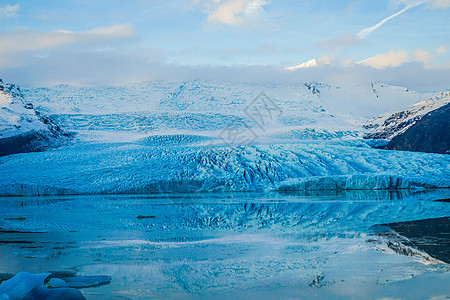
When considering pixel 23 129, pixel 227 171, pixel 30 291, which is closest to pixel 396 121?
pixel 227 171

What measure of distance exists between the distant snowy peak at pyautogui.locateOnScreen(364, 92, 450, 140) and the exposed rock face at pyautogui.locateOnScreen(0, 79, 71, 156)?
84.2 feet

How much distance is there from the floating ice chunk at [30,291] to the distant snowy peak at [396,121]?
1481 inches

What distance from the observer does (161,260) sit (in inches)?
185

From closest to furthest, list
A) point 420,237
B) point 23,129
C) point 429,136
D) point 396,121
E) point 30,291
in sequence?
point 30,291 → point 420,237 → point 429,136 → point 23,129 → point 396,121

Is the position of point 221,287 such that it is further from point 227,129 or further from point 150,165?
point 227,129

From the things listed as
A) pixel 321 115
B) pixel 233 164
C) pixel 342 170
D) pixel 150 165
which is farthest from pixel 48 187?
pixel 321 115

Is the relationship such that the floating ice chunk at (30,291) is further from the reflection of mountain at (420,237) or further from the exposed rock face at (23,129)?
the exposed rock face at (23,129)

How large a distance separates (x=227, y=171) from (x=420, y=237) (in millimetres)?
15989

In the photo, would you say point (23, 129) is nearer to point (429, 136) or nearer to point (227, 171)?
point (227, 171)

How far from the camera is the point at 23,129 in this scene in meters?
33.6

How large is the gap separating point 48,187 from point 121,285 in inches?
720

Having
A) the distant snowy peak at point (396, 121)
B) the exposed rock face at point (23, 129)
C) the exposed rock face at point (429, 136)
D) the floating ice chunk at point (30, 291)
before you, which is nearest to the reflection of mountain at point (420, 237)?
the floating ice chunk at point (30, 291)

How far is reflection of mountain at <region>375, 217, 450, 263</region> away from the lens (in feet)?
15.1

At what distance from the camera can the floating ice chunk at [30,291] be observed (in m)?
3.06
